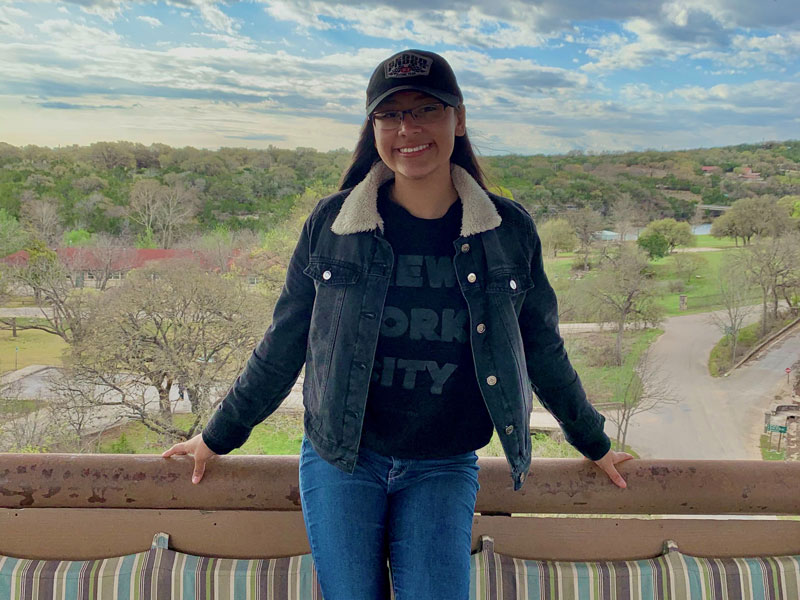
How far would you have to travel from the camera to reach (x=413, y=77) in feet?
3.00

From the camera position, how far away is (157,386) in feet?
16.3

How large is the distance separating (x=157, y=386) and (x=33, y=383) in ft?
2.75

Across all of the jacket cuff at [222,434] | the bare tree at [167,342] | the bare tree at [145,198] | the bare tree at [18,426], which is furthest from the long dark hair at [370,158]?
the bare tree at [18,426]

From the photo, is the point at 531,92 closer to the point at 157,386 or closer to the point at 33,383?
the point at 157,386

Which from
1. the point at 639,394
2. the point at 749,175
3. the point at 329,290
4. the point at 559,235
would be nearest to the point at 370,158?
the point at 329,290

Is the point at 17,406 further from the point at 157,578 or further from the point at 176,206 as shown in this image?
the point at 157,578

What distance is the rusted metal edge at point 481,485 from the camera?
1041 millimetres

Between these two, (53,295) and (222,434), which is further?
(53,295)

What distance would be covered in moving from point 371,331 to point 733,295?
371 centimetres

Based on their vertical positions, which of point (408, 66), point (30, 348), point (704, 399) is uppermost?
point (408, 66)

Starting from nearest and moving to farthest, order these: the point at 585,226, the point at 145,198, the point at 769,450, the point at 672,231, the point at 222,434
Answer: the point at 222,434 → the point at 769,450 → the point at 585,226 → the point at 672,231 → the point at 145,198

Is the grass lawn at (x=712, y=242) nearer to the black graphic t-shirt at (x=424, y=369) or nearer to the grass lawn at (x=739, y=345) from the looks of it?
the grass lawn at (x=739, y=345)

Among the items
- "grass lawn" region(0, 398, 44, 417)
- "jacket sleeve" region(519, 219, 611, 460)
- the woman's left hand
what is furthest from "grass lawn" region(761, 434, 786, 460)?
"grass lawn" region(0, 398, 44, 417)

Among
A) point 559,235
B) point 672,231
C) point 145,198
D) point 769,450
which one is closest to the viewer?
point 769,450
